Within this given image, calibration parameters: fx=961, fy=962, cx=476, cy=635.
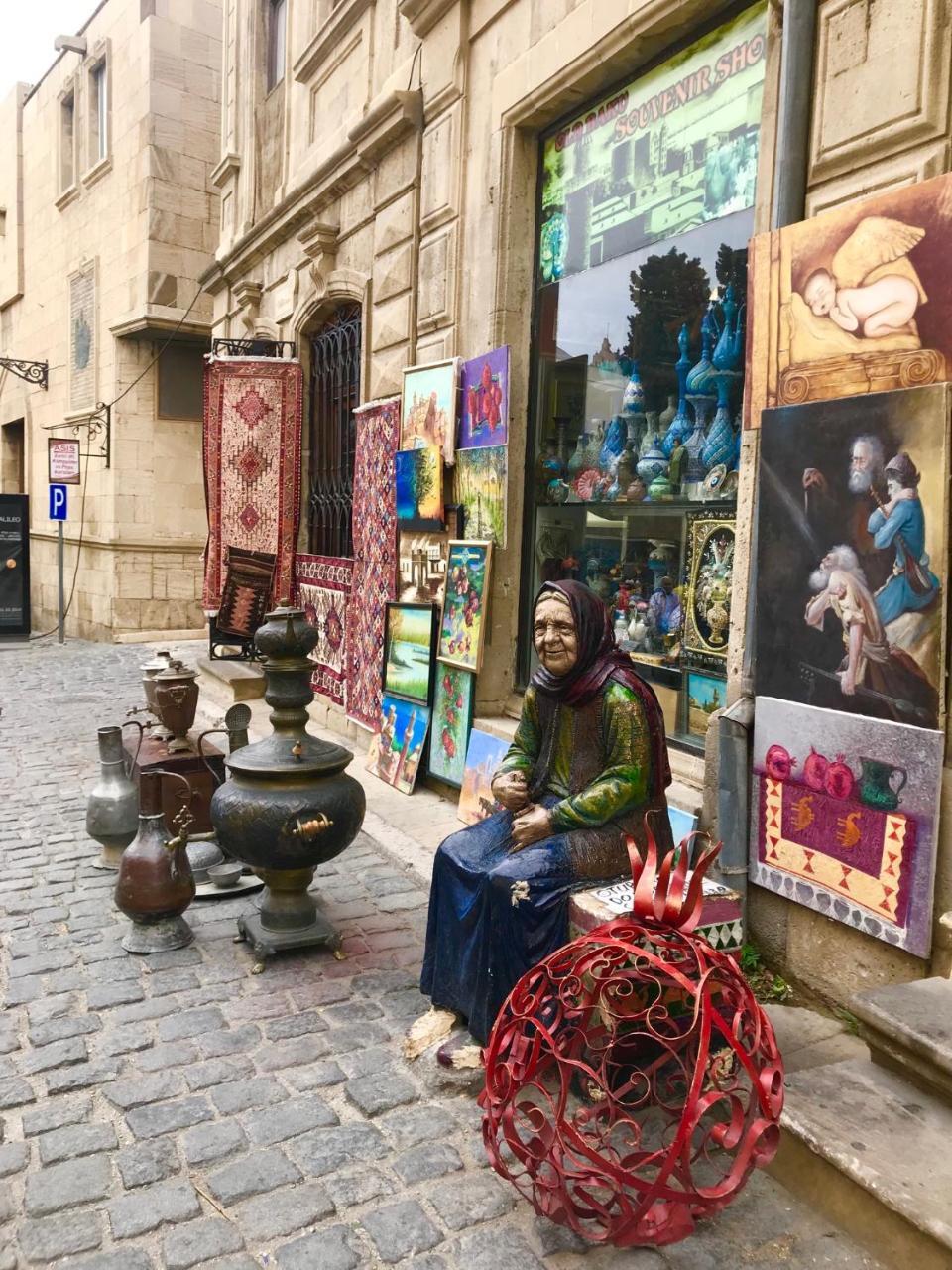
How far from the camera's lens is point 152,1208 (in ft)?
8.23

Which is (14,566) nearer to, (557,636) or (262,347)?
(262,347)

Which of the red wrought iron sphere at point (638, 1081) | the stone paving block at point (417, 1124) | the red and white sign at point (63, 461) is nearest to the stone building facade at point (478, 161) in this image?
the red wrought iron sphere at point (638, 1081)

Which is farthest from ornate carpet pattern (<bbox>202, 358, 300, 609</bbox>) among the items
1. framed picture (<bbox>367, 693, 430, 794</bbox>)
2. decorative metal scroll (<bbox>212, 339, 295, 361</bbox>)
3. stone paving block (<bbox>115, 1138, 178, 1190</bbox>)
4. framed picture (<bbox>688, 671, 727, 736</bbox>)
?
stone paving block (<bbox>115, 1138, 178, 1190</bbox>)

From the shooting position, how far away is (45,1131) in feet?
9.30

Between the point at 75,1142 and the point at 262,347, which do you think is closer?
the point at 75,1142

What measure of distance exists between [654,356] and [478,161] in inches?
82.0

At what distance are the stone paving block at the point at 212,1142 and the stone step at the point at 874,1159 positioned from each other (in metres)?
1.53

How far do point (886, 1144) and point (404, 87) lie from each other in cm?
710

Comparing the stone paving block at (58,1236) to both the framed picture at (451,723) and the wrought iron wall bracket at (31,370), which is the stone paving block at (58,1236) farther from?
the wrought iron wall bracket at (31,370)

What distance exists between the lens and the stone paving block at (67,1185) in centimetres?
253

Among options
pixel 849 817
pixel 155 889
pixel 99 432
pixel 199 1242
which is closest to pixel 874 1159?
pixel 849 817

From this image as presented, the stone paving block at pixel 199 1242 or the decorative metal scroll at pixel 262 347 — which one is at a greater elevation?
the decorative metal scroll at pixel 262 347

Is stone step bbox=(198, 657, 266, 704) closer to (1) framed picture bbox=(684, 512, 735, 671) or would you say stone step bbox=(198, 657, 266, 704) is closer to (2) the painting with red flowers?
(2) the painting with red flowers

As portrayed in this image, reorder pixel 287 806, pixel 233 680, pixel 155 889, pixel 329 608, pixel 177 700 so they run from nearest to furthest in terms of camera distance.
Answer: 1. pixel 287 806
2. pixel 155 889
3. pixel 177 700
4. pixel 329 608
5. pixel 233 680
